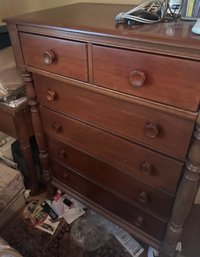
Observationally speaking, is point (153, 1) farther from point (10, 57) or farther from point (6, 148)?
point (6, 148)

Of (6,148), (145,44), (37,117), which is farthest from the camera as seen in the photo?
(6,148)

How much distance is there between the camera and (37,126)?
46.4 inches

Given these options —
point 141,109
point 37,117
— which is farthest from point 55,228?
point 141,109

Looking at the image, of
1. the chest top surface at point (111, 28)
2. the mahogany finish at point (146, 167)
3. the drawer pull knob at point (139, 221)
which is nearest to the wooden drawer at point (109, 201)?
the drawer pull knob at point (139, 221)

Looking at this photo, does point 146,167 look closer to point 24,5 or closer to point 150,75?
point 150,75

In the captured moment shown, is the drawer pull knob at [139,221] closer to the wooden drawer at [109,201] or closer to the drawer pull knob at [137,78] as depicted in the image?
the wooden drawer at [109,201]

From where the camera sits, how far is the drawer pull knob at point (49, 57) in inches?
32.7

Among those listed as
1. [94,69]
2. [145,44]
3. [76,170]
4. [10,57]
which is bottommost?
[76,170]

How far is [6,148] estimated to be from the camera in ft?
4.94

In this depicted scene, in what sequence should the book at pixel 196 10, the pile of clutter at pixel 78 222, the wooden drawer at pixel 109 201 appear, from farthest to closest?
the pile of clutter at pixel 78 222 → the wooden drawer at pixel 109 201 → the book at pixel 196 10

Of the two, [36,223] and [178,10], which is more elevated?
[178,10]

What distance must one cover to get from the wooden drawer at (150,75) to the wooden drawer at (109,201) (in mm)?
589

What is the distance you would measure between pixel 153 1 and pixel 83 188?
0.94 m

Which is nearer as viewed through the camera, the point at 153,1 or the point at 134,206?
the point at 153,1
